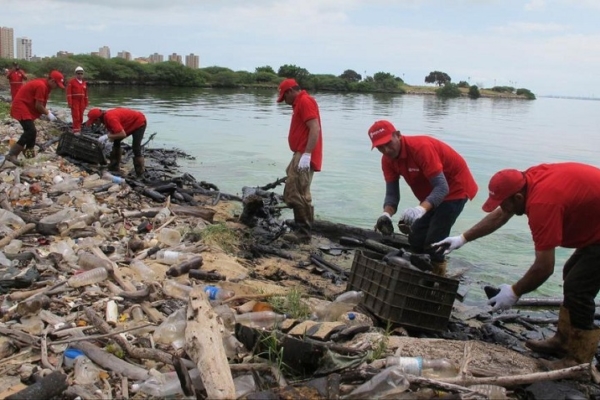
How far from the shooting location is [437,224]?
5727mm

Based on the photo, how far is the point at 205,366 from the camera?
3172mm

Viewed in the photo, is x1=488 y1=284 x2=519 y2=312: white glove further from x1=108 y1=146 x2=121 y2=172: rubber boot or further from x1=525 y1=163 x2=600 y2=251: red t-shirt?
x1=108 y1=146 x2=121 y2=172: rubber boot

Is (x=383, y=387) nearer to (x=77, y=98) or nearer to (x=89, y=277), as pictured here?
(x=89, y=277)

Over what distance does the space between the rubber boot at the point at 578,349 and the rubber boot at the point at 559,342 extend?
0.24 feet

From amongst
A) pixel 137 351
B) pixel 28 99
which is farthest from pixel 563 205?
pixel 28 99

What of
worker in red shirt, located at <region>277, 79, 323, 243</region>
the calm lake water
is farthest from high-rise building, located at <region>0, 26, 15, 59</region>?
worker in red shirt, located at <region>277, 79, 323, 243</region>

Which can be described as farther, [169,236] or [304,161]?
[304,161]

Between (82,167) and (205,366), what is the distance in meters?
9.12

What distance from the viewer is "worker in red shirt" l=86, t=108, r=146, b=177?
34.8 ft

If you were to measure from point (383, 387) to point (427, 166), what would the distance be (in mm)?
2664

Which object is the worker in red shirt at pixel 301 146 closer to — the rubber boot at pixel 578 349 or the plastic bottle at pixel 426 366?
the rubber boot at pixel 578 349

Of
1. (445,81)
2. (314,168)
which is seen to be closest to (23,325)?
(314,168)

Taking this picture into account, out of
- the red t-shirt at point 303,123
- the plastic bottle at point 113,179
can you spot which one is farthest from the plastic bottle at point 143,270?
the plastic bottle at point 113,179

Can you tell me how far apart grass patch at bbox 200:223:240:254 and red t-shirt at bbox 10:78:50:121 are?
5282 millimetres
